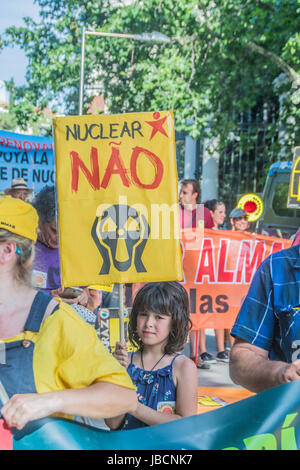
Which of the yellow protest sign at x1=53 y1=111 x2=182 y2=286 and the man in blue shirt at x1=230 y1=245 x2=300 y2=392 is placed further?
the yellow protest sign at x1=53 y1=111 x2=182 y2=286

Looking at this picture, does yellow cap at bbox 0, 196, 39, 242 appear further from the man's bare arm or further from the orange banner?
the orange banner

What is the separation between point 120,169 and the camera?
127 inches

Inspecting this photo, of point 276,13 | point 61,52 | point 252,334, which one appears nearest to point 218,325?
point 252,334

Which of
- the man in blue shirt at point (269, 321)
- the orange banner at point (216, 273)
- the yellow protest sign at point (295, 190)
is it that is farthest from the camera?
the yellow protest sign at point (295, 190)

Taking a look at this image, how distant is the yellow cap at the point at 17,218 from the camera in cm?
225

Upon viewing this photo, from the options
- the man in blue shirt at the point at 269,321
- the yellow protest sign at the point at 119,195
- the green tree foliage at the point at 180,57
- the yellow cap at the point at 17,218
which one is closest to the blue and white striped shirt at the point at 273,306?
the man in blue shirt at the point at 269,321

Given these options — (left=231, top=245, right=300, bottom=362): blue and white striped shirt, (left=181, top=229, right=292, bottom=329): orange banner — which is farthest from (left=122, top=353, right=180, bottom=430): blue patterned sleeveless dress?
(left=181, top=229, right=292, bottom=329): orange banner

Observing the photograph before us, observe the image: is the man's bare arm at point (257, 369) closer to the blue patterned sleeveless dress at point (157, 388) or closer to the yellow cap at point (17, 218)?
the blue patterned sleeveless dress at point (157, 388)

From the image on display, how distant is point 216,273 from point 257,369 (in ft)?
15.6

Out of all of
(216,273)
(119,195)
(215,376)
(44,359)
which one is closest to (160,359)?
(119,195)

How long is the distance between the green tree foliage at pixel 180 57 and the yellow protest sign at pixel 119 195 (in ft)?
34.0

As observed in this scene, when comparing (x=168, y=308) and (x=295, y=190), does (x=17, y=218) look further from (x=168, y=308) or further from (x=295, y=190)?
(x=295, y=190)

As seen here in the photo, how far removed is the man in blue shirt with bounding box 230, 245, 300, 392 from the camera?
2.46 meters

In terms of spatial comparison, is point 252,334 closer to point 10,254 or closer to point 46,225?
point 10,254
